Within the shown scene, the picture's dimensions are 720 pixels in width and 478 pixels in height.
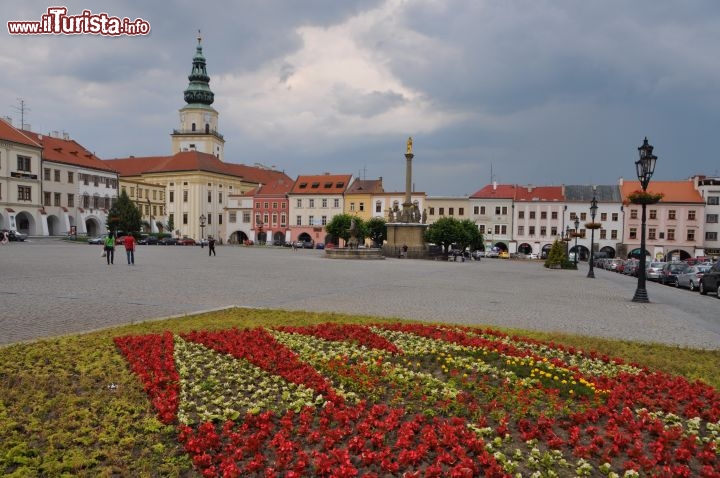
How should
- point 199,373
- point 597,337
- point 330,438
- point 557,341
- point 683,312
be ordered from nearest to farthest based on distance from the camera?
point 330,438 < point 199,373 < point 557,341 < point 597,337 < point 683,312

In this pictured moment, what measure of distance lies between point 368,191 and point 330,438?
89.3 m

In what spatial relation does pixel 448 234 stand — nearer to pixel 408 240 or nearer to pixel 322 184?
pixel 408 240

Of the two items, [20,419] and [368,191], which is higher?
[368,191]

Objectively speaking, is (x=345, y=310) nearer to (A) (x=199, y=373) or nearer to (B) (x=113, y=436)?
(A) (x=199, y=373)

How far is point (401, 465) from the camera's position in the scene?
4410mm

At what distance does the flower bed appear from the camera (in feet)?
14.7

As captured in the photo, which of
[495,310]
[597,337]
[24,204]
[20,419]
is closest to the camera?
[20,419]

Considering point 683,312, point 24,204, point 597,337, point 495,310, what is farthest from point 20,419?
point 24,204

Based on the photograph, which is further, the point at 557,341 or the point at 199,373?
the point at 557,341

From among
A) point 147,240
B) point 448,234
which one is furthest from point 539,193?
point 147,240

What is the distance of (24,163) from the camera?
6925 cm

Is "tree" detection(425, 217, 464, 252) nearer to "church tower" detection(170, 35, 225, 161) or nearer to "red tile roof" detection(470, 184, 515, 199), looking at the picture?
"red tile roof" detection(470, 184, 515, 199)

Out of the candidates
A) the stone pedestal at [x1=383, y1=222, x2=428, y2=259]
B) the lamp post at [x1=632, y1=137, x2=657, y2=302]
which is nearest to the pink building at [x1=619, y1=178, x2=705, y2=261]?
the stone pedestal at [x1=383, y1=222, x2=428, y2=259]

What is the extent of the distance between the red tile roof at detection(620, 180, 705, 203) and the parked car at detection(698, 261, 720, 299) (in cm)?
6248
